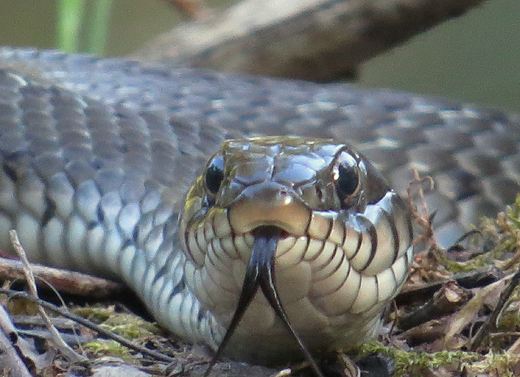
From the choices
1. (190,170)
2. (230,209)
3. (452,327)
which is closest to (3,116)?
(190,170)

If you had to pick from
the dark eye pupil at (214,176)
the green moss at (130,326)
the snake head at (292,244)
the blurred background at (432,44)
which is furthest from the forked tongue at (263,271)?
the blurred background at (432,44)

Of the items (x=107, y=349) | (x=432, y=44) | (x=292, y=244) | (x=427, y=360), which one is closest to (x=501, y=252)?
(x=427, y=360)

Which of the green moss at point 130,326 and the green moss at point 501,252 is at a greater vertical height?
the green moss at point 501,252

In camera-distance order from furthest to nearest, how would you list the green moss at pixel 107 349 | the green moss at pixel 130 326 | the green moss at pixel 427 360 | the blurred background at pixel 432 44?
the blurred background at pixel 432 44, the green moss at pixel 130 326, the green moss at pixel 107 349, the green moss at pixel 427 360

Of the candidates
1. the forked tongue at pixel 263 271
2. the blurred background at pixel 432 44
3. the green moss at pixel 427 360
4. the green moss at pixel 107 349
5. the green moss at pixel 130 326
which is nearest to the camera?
the forked tongue at pixel 263 271

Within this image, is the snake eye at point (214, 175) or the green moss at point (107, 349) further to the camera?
the green moss at point (107, 349)

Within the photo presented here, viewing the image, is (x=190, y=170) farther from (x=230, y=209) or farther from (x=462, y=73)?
(x=462, y=73)

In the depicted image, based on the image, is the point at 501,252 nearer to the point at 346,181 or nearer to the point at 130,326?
the point at 346,181

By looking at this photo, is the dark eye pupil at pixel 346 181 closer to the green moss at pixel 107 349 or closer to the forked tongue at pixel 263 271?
the forked tongue at pixel 263 271

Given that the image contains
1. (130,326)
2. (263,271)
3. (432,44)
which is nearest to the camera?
(263,271)
